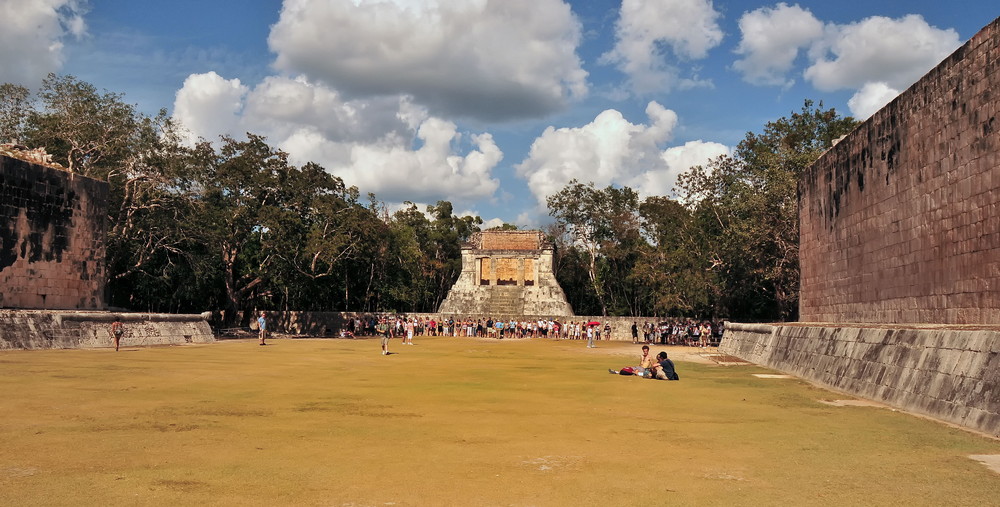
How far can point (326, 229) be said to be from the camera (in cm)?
3731

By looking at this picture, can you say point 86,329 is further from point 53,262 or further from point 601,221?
point 601,221

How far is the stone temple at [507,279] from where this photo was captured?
46562 millimetres

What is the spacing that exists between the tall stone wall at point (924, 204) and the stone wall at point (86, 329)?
18.5 meters

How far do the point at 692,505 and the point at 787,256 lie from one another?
A: 26.9m

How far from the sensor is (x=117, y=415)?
7352 mm

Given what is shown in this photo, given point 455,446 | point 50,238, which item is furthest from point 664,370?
point 50,238

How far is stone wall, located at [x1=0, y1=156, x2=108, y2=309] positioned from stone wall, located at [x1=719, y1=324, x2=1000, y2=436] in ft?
59.7

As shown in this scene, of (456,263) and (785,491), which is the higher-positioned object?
(456,263)

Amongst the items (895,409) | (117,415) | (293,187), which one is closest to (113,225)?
(293,187)

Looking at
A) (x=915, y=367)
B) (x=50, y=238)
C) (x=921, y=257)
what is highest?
(x=50, y=238)

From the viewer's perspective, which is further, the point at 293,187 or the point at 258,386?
the point at 293,187

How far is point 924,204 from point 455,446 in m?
10.8

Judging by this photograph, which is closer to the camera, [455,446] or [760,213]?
[455,446]

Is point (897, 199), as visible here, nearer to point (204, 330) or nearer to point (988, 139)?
point (988, 139)
